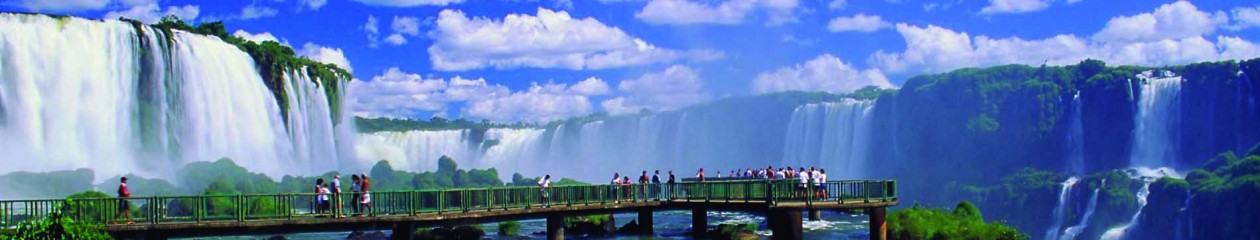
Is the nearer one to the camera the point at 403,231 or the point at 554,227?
the point at 403,231

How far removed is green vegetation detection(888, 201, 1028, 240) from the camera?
3494cm

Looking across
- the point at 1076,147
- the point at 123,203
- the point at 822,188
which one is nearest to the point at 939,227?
the point at 822,188

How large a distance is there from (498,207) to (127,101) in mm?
29151

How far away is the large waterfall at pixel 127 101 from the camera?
48.5 metres

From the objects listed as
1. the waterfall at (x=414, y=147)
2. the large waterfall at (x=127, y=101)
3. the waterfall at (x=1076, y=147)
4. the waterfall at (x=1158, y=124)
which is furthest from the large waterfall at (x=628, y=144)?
the large waterfall at (x=127, y=101)

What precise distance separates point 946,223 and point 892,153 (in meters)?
83.8

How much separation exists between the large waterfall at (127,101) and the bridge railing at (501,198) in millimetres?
17332

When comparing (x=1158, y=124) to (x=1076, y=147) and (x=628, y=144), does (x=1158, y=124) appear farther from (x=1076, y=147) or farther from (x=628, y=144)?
(x=628, y=144)

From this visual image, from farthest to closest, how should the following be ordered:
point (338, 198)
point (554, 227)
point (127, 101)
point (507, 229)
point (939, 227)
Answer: point (127, 101) < point (507, 229) < point (939, 227) < point (554, 227) < point (338, 198)

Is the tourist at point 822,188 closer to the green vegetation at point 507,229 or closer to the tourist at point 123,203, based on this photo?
the green vegetation at point 507,229

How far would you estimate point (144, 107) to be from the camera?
2189 inches

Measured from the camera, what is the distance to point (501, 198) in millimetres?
31109

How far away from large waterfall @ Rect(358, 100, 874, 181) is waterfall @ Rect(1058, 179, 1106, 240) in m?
30.4

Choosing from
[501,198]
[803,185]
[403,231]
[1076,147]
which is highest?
[1076,147]
